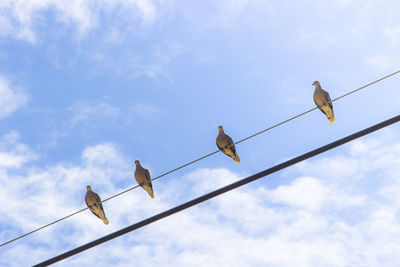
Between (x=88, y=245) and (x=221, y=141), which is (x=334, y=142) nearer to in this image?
(x=88, y=245)

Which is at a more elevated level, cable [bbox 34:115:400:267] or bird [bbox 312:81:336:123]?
bird [bbox 312:81:336:123]

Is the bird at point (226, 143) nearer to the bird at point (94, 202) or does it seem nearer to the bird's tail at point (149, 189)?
the bird's tail at point (149, 189)

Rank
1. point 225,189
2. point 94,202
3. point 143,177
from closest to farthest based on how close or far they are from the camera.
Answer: point 225,189 → point 94,202 → point 143,177

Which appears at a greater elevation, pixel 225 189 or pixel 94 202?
pixel 94 202

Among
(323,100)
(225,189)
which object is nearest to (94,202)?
(323,100)

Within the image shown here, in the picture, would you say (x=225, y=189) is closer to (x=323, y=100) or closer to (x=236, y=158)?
(x=236, y=158)

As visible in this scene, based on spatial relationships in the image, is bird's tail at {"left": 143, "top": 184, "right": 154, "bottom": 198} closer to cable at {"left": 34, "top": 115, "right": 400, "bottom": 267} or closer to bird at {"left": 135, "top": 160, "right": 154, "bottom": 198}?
bird at {"left": 135, "top": 160, "right": 154, "bottom": 198}

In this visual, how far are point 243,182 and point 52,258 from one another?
2.27m

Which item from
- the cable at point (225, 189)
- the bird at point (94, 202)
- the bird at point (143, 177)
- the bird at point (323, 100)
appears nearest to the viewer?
the cable at point (225, 189)

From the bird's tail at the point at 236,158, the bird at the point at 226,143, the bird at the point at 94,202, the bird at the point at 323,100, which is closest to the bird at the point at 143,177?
the bird at the point at 94,202

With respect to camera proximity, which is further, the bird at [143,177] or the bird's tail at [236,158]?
the bird at [143,177]

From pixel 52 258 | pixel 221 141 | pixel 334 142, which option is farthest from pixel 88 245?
pixel 221 141

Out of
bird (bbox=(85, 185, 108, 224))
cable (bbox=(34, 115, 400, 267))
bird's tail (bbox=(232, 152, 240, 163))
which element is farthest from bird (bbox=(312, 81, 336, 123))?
cable (bbox=(34, 115, 400, 267))

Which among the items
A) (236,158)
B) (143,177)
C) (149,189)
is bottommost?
(236,158)
